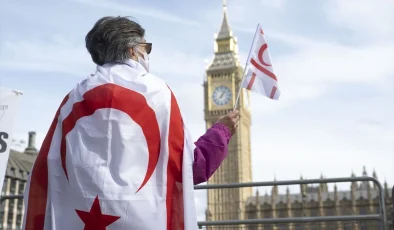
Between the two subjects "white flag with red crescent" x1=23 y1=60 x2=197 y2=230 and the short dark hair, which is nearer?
"white flag with red crescent" x1=23 y1=60 x2=197 y2=230

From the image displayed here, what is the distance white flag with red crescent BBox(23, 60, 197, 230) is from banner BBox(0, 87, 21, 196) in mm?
2450

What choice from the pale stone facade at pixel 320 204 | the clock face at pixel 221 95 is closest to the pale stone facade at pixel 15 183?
the clock face at pixel 221 95

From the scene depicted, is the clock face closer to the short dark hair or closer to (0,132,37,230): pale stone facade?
(0,132,37,230): pale stone facade

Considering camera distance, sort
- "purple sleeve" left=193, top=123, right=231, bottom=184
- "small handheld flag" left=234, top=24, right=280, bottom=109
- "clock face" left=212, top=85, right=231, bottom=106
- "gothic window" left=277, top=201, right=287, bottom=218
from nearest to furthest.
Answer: "purple sleeve" left=193, top=123, right=231, bottom=184, "small handheld flag" left=234, top=24, right=280, bottom=109, "gothic window" left=277, top=201, right=287, bottom=218, "clock face" left=212, top=85, right=231, bottom=106

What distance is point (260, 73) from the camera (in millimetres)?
2840

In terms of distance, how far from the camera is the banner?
13.4 ft

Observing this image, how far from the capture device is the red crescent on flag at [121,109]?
1.71m

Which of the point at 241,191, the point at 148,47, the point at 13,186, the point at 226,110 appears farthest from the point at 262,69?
the point at 226,110

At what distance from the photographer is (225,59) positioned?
59312 millimetres

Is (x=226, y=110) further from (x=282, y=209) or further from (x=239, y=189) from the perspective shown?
(x=282, y=209)

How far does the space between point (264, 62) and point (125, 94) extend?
4.17 feet

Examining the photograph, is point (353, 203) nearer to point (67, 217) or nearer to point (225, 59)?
point (225, 59)

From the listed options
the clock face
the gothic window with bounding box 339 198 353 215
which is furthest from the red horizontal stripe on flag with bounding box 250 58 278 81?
the clock face

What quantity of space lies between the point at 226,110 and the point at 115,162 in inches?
2231
